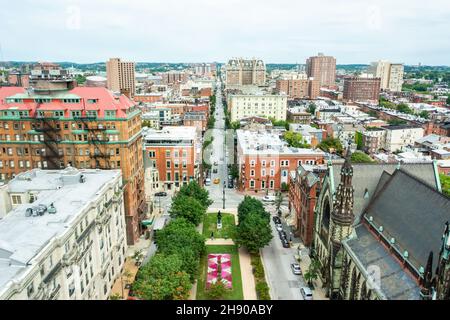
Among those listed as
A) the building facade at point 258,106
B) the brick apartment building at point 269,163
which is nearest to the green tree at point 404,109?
the building facade at point 258,106

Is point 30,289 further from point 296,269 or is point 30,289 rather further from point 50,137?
point 296,269

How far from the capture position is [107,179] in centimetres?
3672

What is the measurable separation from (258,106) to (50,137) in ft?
295

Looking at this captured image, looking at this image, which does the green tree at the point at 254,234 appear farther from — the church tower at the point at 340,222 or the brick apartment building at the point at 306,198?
the church tower at the point at 340,222

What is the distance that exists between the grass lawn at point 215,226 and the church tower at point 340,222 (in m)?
13.1

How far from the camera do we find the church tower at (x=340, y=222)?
31266 mm

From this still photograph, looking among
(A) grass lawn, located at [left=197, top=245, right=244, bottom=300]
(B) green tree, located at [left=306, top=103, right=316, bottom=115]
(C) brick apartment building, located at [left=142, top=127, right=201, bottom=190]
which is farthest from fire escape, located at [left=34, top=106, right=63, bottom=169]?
(B) green tree, located at [left=306, top=103, right=316, bottom=115]

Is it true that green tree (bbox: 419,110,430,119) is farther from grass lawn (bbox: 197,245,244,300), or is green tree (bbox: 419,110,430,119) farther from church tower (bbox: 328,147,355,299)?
church tower (bbox: 328,147,355,299)

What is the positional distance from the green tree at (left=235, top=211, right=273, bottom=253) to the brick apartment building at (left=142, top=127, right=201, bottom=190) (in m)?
26.5

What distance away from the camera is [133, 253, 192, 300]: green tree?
28.3 meters

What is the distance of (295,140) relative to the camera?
275ft

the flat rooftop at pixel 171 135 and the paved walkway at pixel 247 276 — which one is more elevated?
the flat rooftop at pixel 171 135

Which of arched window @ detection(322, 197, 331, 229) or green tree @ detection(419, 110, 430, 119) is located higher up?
green tree @ detection(419, 110, 430, 119)

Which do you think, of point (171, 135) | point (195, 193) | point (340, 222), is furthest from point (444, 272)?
point (171, 135)
